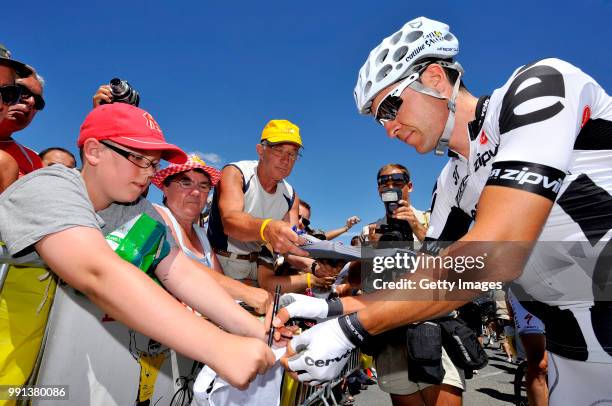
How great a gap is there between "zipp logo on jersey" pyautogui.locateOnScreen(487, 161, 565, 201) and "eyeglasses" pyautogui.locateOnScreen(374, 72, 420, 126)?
122 centimetres

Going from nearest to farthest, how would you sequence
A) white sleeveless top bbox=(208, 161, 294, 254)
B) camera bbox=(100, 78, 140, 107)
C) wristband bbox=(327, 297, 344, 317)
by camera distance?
wristband bbox=(327, 297, 344, 317)
camera bbox=(100, 78, 140, 107)
white sleeveless top bbox=(208, 161, 294, 254)

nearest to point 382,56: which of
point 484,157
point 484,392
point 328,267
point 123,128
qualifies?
point 484,157

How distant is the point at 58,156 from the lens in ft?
17.7

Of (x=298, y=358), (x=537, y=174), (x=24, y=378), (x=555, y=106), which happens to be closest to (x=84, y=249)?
(x=24, y=378)

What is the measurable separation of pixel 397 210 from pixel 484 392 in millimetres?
5274

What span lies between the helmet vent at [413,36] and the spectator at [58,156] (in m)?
5.08

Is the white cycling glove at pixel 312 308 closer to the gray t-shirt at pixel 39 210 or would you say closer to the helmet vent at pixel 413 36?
the gray t-shirt at pixel 39 210

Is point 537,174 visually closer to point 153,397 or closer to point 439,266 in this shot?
point 439,266

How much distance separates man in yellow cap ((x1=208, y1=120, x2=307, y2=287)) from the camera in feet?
14.2

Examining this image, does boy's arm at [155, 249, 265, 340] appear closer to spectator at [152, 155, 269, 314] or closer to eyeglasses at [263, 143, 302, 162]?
spectator at [152, 155, 269, 314]

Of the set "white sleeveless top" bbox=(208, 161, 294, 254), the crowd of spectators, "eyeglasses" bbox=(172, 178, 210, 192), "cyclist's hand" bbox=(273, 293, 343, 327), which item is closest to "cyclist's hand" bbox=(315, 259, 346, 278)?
the crowd of spectators

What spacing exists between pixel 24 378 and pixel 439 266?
2.08m

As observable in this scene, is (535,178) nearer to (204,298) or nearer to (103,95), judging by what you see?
(204,298)

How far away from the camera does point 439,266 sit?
82.4 inches
